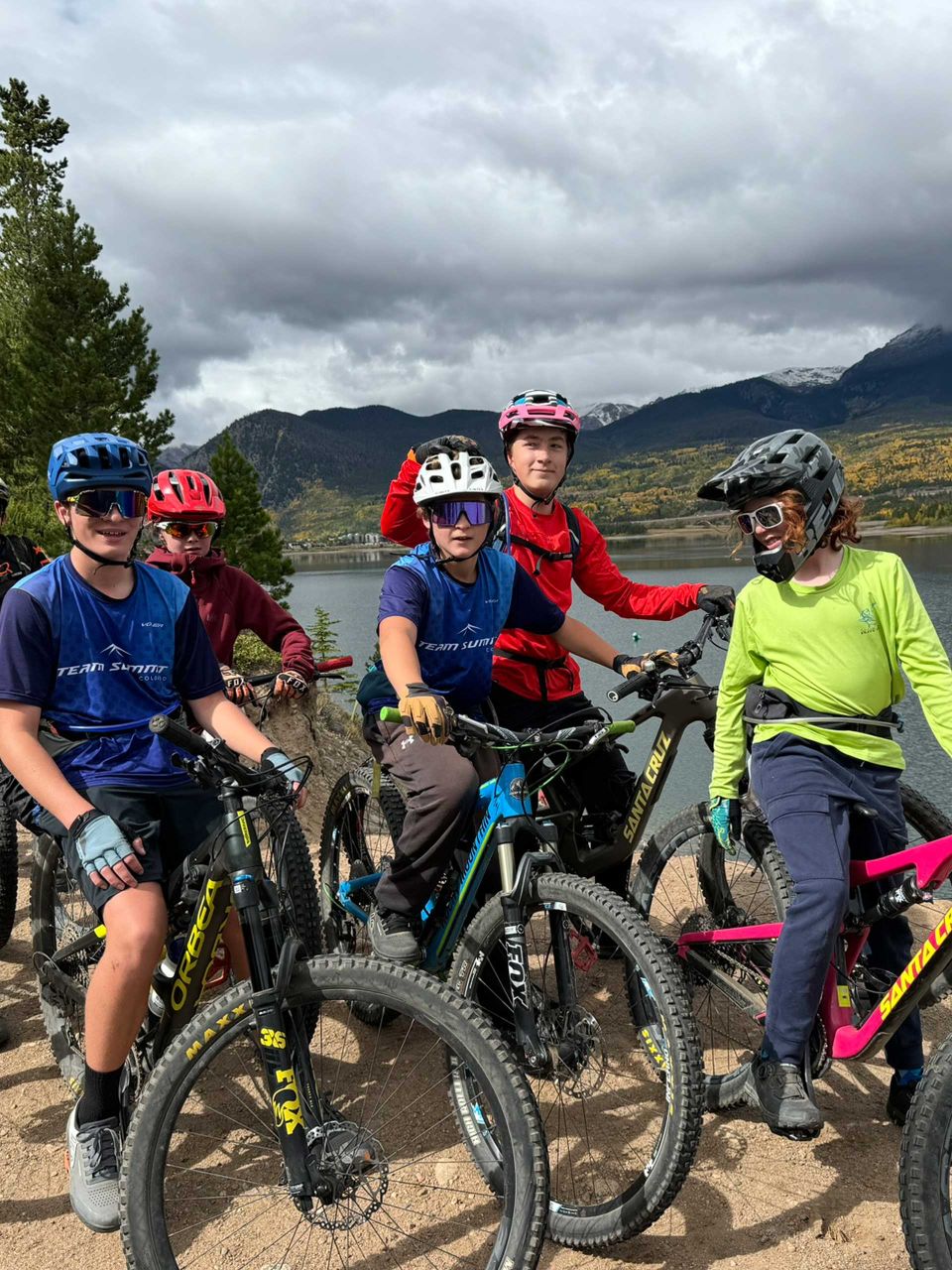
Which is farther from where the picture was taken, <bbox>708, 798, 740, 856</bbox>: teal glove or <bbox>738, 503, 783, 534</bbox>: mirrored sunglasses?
<bbox>708, 798, 740, 856</bbox>: teal glove

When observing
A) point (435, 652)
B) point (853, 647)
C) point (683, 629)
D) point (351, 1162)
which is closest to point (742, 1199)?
point (351, 1162)

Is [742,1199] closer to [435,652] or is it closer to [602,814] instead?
[602,814]

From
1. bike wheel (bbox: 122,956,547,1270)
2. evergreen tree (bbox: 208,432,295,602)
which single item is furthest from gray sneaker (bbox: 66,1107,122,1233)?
evergreen tree (bbox: 208,432,295,602)

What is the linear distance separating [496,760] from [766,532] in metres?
1.40

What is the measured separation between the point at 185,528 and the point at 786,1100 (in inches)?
156

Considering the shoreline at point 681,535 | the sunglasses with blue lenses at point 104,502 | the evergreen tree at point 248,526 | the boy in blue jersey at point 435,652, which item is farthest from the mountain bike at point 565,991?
the evergreen tree at point 248,526

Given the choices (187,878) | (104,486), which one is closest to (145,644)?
(104,486)

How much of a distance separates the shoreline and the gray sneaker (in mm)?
10612

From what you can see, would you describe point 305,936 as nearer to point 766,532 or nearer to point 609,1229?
point 609,1229

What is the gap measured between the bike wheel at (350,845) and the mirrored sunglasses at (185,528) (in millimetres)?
1614

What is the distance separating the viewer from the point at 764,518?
3361 mm

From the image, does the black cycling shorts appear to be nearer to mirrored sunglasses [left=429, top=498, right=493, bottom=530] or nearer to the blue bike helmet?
the blue bike helmet

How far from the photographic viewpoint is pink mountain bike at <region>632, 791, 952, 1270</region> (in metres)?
2.36

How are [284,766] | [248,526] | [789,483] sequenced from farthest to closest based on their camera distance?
1. [248,526]
2. [789,483]
3. [284,766]
